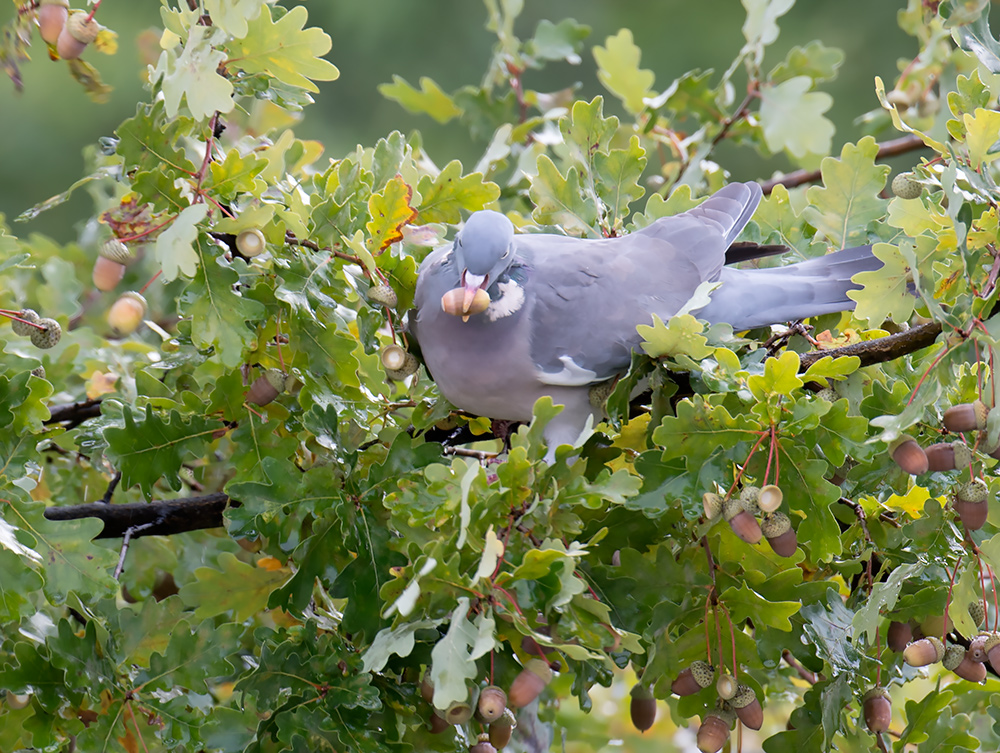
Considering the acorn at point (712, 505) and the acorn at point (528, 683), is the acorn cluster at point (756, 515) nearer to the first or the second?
the acorn at point (712, 505)

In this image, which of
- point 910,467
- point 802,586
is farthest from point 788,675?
point 910,467

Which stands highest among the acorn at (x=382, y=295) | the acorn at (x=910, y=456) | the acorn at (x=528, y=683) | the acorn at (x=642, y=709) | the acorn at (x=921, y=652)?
the acorn at (x=382, y=295)

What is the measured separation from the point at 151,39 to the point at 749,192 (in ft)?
3.30

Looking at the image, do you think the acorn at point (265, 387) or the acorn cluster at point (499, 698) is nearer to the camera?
the acorn cluster at point (499, 698)

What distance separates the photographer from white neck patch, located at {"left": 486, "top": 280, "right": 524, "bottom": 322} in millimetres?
815

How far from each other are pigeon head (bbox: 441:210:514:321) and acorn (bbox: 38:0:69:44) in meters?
0.37

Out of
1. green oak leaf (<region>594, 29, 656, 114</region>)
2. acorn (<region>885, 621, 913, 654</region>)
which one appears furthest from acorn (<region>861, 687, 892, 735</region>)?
green oak leaf (<region>594, 29, 656, 114</region>)

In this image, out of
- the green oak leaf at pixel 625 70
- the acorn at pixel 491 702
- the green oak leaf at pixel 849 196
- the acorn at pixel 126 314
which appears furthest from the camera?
the green oak leaf at pixel 625 70

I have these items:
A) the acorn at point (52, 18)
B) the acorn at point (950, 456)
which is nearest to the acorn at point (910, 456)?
the acorn at point (950, 456)

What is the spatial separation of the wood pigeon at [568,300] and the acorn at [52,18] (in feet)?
1.17

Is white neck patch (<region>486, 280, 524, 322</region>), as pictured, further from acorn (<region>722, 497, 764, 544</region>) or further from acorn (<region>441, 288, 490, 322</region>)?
acorn (<region>722, 497, 764, 544</region>)

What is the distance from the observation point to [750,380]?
27.0 inches

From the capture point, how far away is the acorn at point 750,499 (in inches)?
27.2

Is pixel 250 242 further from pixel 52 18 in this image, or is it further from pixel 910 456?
pixel 910 456
